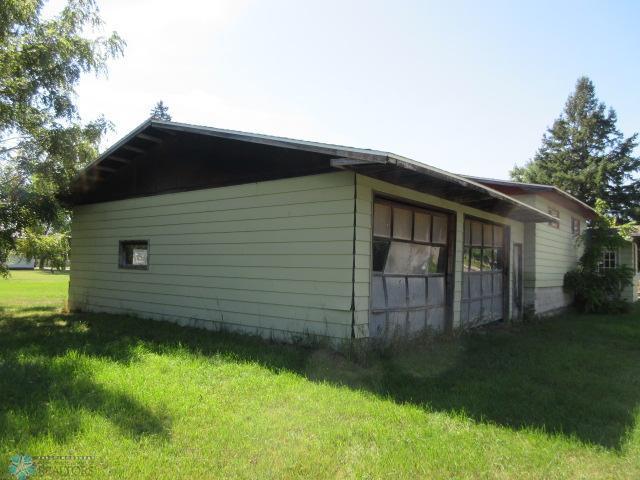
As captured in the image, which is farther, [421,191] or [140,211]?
[140,211]

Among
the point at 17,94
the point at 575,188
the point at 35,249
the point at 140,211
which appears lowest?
the point at 35,249

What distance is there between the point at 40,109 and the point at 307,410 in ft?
34.5

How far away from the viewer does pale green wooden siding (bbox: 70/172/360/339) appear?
6461mm

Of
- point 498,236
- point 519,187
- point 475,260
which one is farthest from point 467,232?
point 519,187

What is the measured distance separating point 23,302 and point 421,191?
1303 centimetres

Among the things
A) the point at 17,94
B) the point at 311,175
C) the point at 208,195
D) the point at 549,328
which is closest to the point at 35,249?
the point at 17,94

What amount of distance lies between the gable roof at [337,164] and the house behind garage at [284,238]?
0.02 meters

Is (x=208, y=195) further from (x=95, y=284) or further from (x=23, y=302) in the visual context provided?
(x=23, y=302)

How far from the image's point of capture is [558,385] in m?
5.48

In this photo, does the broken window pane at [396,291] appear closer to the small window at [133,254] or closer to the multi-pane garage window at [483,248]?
the multi-pane garage window at [483,248]

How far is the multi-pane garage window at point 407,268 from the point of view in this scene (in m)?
6.93

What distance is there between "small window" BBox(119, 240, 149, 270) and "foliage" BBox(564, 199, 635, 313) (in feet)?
43.7

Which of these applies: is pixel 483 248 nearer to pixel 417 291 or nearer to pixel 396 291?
pixel 417 291

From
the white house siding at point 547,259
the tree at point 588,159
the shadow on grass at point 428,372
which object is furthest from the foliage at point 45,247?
the tree at point 588,159
